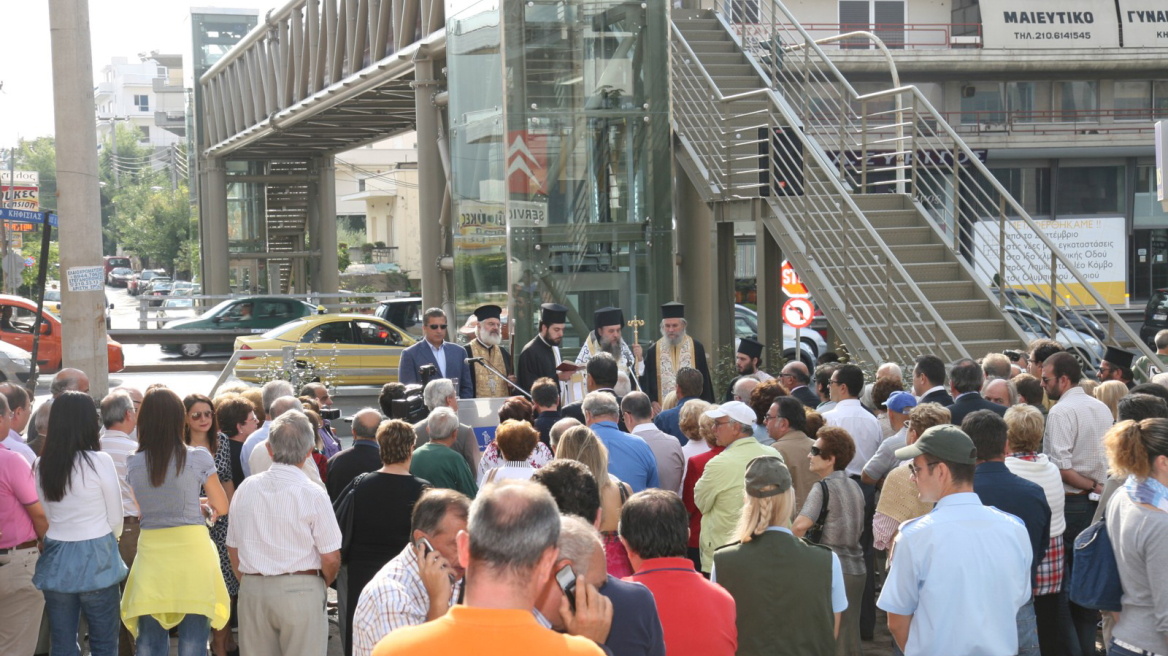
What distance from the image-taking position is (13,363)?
22.2m

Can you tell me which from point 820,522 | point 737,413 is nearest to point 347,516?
point 737,413

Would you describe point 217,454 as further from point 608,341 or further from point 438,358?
point 608,341

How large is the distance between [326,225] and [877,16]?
23573 mm

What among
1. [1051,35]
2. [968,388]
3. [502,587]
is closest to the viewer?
[502,587]

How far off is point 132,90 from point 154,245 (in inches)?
3185

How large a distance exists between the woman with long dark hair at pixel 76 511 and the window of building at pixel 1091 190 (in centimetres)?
4478

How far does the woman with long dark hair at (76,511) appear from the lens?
5.88m

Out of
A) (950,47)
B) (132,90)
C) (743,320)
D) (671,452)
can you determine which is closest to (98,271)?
(671,452)

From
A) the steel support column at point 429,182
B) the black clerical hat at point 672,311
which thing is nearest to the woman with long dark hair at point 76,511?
the black clerical hat at point 672,311

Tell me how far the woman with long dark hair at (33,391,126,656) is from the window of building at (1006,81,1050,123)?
44.2m

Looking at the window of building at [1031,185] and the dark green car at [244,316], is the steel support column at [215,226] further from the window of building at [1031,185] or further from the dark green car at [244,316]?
the window of building at [1031,185]

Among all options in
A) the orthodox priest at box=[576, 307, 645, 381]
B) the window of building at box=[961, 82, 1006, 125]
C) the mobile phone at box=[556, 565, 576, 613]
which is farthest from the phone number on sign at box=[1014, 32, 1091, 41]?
the mobile phone at box=[556, 565, 576, 613]

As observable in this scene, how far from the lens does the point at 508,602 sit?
2.67 meters

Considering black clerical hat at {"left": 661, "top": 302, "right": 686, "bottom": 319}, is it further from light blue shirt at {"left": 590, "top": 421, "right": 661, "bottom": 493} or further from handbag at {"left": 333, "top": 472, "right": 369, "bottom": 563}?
handbag at {"left": 333, "top": 472, "right": 369, "bottom": 563}
